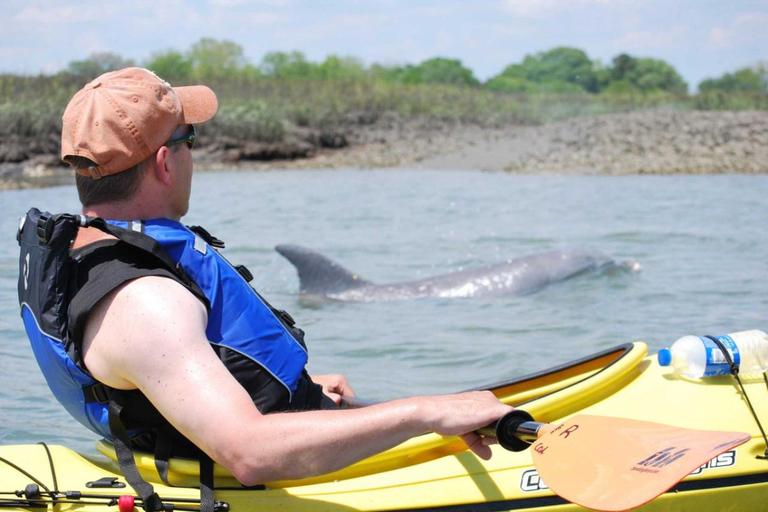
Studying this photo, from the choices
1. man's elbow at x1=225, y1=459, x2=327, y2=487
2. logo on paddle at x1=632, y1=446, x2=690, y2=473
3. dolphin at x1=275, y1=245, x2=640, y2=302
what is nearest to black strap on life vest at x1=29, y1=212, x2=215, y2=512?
man's elbow at x1=225, y1=459, x2=327, y2=487

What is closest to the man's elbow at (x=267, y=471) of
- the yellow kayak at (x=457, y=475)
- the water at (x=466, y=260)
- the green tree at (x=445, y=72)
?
the yellow kayak at (x=457, y=475)

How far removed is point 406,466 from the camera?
2734mm

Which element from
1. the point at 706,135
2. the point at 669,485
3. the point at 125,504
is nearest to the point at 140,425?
the point at 125,504

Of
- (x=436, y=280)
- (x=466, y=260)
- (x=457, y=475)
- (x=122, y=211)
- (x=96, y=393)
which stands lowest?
(x=466, y=260)

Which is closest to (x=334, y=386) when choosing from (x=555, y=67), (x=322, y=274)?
(x=322, y=274)

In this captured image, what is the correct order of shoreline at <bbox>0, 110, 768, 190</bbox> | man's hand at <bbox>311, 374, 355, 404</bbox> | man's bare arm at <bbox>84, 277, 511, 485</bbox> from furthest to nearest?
shoreline at <bbox>0, 110, 768, 190</bbox>, man's hand at <bbox>311, 374, 355, 404</bbox>, man's bare arm at <bbox>84, 277, 511, 485</bbox>

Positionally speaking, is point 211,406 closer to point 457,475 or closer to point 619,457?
point 457,475

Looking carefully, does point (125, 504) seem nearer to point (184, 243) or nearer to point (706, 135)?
point (184, 243)

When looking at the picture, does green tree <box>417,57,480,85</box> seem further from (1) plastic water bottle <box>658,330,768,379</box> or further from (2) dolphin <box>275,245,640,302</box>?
(1) plastic water bottle <box>658,330,768,379</box>

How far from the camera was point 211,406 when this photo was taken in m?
2.18

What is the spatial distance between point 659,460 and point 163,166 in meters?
1.45

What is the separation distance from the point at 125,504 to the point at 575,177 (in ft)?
55.7

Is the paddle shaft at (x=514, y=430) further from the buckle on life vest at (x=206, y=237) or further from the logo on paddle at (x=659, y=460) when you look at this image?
the buckle on life vest at (x=206, y=237)

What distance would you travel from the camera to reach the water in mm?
6004
